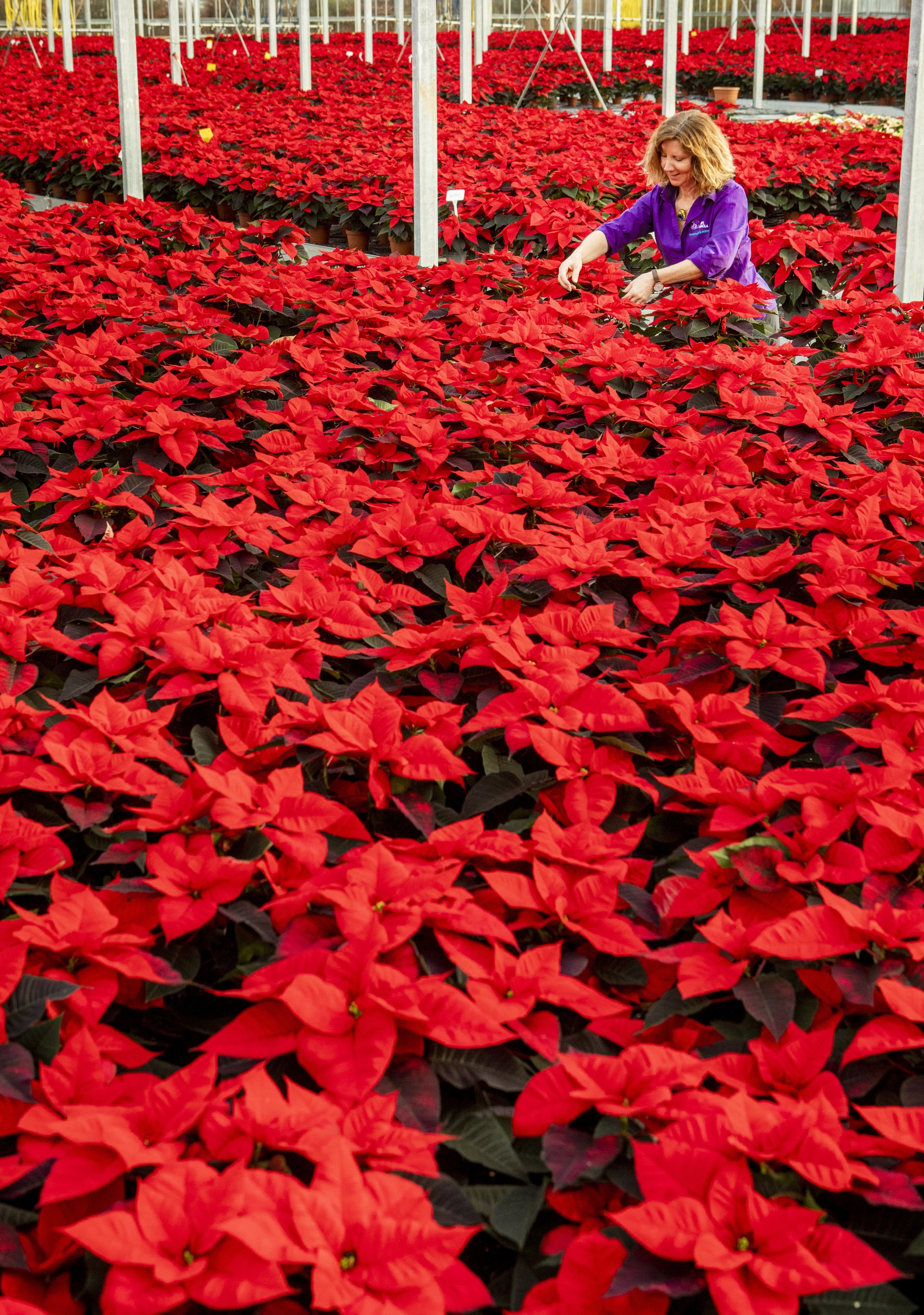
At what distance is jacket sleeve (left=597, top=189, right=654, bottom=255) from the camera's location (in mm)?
4223

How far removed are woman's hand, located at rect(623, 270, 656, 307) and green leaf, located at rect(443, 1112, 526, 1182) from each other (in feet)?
10.1

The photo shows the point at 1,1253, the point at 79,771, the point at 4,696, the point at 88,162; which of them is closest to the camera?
the point at 1,1253

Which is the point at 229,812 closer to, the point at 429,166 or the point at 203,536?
the point at 203,536

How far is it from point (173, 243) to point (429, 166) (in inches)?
45.3

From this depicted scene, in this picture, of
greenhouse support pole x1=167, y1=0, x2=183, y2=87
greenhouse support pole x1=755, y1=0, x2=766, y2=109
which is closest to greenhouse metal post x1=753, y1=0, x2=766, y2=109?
greenhouse support pole x1=755, y1=0, x2=766, y2=109

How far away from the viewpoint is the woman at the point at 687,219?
3883 millimetres

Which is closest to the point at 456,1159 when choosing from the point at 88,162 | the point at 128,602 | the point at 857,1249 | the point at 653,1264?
A: the point at 653,1264

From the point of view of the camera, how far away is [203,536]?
230 cm

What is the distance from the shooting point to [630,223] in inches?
167

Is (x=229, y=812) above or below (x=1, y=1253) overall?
above

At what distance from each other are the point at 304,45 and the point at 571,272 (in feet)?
35.8

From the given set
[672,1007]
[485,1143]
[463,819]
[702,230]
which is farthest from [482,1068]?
[702,230]

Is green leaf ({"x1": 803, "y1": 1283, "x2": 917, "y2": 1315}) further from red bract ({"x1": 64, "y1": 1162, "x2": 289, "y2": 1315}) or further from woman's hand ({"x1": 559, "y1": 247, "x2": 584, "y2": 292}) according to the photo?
woman's hand ({"x1": 559, "y1": 247, "x2": 584, "y2": 292})

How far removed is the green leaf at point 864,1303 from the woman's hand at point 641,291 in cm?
322
